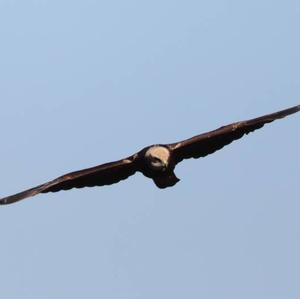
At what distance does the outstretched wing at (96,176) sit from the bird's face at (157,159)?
483 mm

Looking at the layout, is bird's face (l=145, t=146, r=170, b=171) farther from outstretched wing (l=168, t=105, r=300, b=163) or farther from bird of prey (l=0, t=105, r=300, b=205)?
outstretched wing (l=168, t=105, r=300, b=163)

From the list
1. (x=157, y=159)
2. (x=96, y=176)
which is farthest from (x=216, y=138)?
(x=96, y=176)

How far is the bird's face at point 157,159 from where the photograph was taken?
34.8 m

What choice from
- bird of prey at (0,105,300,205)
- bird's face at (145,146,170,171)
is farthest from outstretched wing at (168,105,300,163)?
bird's face at (145,146,170,171)

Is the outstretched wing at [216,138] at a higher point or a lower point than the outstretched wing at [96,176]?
lower

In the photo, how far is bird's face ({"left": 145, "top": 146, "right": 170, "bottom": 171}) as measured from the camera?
34812 millimetres

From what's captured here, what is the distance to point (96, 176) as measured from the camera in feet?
117

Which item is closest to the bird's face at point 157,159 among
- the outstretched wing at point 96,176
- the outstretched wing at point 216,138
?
the outstretched wing at point 216,138

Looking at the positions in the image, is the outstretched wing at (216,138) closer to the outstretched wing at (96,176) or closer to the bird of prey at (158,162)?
the bird of prey at (158,162)

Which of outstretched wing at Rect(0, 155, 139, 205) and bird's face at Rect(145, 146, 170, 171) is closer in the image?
bird's face at Rect(145, 146, 170, 171)

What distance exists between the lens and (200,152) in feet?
118

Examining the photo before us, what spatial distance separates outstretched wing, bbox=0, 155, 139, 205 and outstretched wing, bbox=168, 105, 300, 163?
989 millimetres

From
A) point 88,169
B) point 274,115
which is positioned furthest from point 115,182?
point 274,115

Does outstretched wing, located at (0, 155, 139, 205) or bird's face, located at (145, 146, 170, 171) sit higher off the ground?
outstretched wing, located at (0, 155, 139, 205)
